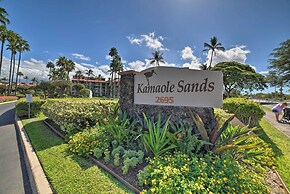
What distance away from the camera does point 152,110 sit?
445cm

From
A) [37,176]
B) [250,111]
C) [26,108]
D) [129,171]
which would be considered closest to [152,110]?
[129,171]

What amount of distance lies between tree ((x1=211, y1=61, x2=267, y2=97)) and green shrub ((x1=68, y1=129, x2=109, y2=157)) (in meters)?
20.6

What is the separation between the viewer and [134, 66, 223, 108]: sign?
324 centimetres

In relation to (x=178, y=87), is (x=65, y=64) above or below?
above

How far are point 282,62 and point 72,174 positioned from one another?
31828mm

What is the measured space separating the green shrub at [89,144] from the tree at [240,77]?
20602 mm

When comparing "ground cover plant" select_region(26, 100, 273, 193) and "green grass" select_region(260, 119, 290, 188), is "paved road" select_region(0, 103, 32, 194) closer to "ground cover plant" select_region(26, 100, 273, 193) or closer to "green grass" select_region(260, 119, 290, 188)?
"ground cover plant" select_region(26, 100, 273, 193)

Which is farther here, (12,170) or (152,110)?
(152,110)

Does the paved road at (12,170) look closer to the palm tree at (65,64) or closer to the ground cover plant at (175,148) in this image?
the ground cover plant at (175,148)

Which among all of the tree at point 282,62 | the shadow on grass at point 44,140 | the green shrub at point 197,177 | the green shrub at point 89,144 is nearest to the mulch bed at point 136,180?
the green shrub at point 197,177

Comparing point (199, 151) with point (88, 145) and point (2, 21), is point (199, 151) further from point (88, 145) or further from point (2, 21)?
point (2, 21)

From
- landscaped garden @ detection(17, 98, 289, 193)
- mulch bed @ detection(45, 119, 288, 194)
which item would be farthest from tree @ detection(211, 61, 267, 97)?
mulch bed @ detection(45, 119, 288, 194)

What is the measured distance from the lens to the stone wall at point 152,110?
3.43 metres

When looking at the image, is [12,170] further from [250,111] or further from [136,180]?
[250,111]
